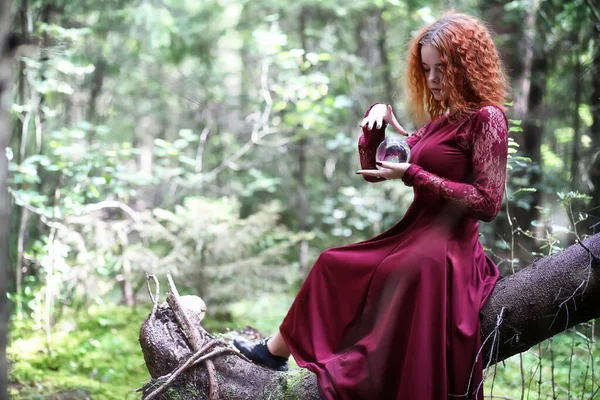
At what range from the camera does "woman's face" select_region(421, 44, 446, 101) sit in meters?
2.47

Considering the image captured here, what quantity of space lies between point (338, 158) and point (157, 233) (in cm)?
479

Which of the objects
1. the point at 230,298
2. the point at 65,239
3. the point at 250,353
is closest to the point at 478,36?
the point at 250,353

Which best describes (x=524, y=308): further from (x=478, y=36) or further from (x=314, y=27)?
(x=314, y=27)

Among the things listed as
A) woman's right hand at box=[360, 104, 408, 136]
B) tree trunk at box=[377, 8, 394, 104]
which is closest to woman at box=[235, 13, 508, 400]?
woman's right hand at box=[360, 104, 408, 136]

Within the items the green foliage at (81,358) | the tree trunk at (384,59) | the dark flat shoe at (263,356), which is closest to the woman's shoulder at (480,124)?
the dark flat shoe at (263,356)

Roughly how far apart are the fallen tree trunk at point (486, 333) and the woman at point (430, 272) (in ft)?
0.43

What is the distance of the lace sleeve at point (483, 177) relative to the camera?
7.31ft

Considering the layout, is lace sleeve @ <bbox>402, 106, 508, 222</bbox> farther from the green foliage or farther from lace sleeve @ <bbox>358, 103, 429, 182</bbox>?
the green foliage

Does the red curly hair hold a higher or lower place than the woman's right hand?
higher

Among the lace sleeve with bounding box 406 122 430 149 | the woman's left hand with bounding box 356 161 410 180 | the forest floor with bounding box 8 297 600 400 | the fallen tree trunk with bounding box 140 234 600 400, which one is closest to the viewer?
the fallen tree trunk with bounding box 140 234 600 400

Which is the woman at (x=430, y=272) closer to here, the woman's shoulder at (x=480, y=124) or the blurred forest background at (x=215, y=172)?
the woman's shoulder at (x=480, y=124)

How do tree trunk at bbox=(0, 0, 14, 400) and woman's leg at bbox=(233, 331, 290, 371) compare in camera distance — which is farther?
woman's leg at bbox=(233, 331, 290, 371)

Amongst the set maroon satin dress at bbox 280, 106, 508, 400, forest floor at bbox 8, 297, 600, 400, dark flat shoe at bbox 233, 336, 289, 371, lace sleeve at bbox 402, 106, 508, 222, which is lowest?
forest floor at bbox 8, 297, 600, 400

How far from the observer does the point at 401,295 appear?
7.74 ft
